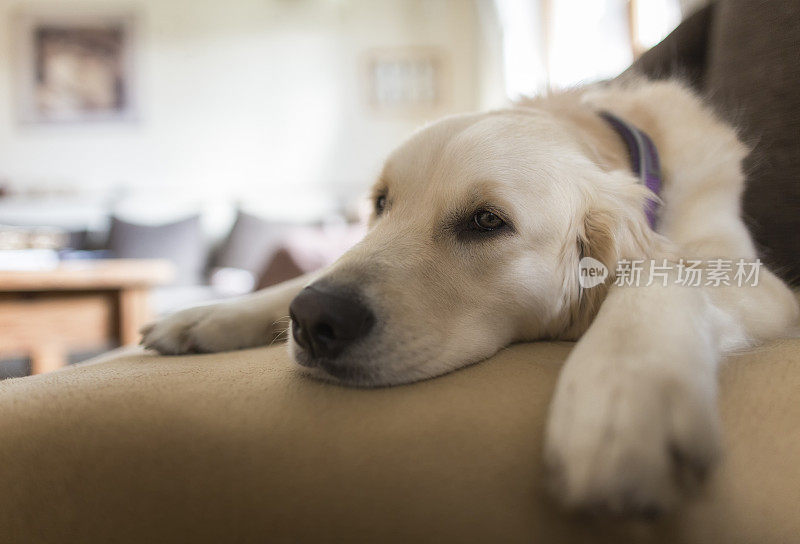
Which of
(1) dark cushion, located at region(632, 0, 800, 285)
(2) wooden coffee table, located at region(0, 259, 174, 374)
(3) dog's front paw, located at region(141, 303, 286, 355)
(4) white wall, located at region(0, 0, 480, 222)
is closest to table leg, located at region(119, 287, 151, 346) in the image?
(2) wooden coffee table, located at region(0, 259, 174, 374)

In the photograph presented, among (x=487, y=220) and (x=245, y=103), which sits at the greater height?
(x=245, y=103)

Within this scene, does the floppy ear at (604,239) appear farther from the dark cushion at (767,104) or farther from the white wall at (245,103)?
the white wall at (245,103)

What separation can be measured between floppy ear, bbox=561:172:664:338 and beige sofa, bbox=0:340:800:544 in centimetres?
29

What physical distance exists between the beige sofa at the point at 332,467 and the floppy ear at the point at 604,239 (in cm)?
29

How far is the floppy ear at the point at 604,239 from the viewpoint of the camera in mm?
906

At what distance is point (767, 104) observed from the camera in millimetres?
1201

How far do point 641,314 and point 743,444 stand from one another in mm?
156

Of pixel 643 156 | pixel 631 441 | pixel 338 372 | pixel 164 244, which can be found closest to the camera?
pixel 631 441

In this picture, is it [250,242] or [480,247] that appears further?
[250,242]

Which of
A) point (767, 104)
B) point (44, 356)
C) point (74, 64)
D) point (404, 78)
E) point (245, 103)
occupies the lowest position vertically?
point (44, 356)

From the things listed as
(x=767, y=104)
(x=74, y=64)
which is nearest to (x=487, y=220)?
(x=767, y=104)

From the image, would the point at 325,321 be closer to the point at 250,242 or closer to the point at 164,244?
the point at 250,242

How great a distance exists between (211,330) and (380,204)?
455 millimetres

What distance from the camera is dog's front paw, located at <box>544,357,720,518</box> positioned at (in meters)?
0.41
